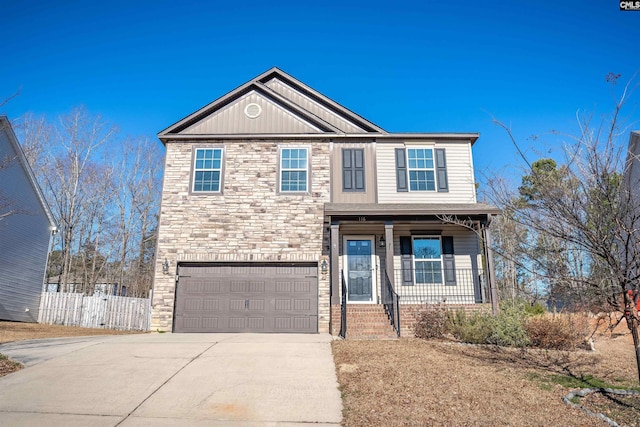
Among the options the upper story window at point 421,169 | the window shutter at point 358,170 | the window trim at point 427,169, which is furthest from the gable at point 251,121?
the window trim at point 427,169

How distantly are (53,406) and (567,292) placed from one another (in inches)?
273

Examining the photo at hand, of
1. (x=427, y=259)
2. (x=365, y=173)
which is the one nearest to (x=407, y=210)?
(x=427, y=259)

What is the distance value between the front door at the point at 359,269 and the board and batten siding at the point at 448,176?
1.52 meters

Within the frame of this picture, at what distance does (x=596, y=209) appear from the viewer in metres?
5.36

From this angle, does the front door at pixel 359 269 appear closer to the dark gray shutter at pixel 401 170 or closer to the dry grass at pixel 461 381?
the dark gray shutter at pixel 401 170

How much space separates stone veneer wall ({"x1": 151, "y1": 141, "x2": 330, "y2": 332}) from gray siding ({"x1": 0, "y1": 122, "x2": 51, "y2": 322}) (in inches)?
284

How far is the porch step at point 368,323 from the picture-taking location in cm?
1030

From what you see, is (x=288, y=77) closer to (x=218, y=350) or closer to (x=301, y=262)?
(x=301, y=262)

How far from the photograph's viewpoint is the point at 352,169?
13.5 metres

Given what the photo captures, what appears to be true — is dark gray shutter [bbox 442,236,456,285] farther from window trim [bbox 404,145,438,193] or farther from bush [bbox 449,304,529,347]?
bush [bbox 449,304,529,347]

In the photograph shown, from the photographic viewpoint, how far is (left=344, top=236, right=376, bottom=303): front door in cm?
1270

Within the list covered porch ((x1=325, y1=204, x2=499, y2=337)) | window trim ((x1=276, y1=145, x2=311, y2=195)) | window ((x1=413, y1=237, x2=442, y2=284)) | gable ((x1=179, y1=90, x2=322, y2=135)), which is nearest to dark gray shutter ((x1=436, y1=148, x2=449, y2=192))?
covered porch ((x1=325, y1=204, x2=499, y2=337))

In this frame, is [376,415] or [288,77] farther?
[288,77]

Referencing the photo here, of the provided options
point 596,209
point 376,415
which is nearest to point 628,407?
point 596,209
